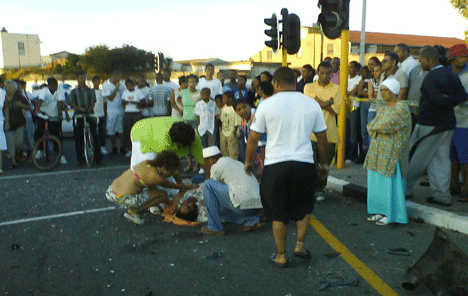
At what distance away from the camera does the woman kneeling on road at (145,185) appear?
17.8ft

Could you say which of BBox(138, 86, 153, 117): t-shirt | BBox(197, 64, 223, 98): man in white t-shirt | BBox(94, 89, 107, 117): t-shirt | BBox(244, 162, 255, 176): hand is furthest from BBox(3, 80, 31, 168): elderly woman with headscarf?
BBox(244, 162, 255, 176): hand

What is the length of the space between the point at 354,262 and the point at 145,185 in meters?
2.65

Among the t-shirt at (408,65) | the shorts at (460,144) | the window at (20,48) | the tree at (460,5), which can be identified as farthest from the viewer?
the window at (20,48)

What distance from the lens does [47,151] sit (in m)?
10.0

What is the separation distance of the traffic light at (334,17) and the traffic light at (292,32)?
1393mm

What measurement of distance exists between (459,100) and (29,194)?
261 inches

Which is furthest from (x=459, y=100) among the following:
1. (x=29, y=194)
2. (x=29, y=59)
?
(x=29, y=59)

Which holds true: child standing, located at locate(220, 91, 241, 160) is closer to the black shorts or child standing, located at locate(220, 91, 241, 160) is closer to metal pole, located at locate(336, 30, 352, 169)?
metal pole, located at locate(336, 30, 352, 169)

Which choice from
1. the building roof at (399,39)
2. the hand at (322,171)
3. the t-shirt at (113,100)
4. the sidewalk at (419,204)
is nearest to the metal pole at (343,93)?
the sidewalk at (419,204)

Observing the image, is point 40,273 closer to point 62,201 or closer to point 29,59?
point 62,201

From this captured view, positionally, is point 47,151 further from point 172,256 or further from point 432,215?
point 432,215

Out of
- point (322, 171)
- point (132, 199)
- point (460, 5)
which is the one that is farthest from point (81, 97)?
point (460, 5)

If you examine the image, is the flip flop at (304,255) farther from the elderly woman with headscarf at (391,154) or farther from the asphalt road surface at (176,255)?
the elderly woman with headscarf at (391,154)

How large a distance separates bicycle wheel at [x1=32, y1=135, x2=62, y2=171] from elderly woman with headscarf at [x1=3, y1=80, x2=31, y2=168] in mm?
690
